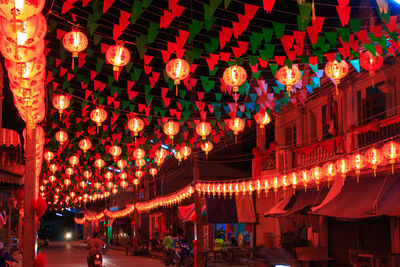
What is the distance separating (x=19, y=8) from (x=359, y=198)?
1326 cm

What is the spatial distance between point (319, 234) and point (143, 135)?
11.8 m

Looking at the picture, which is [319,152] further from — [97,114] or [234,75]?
[234,75]

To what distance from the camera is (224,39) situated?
1202cm

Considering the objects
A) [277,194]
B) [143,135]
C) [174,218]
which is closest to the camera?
[277,194]

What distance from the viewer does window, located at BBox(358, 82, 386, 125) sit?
730 inches

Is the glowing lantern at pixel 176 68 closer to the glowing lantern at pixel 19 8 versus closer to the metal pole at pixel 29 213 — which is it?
the metal pole at pixel 29 213

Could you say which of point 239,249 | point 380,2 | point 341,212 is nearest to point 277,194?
point 239,249

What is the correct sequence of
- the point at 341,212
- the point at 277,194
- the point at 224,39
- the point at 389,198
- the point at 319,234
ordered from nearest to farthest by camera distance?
the point at 224,39
the point at 389,198
the point at 341,212
the point at 319,234
the point at 277,194

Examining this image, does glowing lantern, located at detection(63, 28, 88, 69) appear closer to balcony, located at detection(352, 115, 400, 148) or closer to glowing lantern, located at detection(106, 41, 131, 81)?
glowing lantern, located at detection(106, 41, 131, 81)

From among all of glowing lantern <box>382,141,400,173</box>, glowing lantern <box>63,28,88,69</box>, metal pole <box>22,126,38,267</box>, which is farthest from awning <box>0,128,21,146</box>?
glowing lantern <box>382,141,400,173</box>

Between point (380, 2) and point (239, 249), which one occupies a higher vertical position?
point (380, 2)

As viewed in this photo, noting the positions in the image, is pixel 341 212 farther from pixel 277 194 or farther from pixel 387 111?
pixel 277 194

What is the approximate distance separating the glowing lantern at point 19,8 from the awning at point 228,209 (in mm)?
22297

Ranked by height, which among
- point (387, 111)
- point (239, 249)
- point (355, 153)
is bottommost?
point (239, 249)
